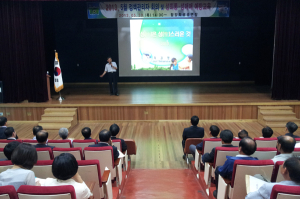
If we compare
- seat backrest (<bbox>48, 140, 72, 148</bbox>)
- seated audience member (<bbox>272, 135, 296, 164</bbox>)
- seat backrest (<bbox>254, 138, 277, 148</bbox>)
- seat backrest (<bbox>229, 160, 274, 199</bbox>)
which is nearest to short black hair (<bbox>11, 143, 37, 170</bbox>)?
seat backrest (<bbox>48, 140, 72, 148</bbox>)

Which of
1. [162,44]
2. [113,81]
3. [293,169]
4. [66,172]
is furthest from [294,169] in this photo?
[162,44]

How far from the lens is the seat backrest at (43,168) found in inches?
78.8

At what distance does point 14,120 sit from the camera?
636 cm

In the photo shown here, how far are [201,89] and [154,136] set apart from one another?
12.1ft

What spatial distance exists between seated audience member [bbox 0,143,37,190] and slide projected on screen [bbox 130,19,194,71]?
7.04 m

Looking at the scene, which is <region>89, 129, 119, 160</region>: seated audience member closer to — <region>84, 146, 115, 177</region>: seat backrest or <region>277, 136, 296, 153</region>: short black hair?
<region>84, 146, 115, 177</region>: seat backrest

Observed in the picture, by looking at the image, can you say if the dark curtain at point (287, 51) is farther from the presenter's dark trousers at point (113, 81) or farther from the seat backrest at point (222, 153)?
the seat backrest at point (222, 153)

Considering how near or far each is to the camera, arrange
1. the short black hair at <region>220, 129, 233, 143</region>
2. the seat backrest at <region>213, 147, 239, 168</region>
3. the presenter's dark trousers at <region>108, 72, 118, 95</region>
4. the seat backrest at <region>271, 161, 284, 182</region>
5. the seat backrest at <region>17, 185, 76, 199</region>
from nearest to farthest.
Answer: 1. the seat backrest at <region>17, 185, 76, 199</region>
2. the seat backrest at <region>271, 161, 284, 182</region>
3. the seat backrest at <region>213, 147, 239, 168</region>
4. the short black hair at <region>220, 129, 233, 143</region>
5. the presenter's dark trousers at <region>108, 72, 118, 95</region>

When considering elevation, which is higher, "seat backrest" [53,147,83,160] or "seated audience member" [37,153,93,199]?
"seated audience member" [37,153,93,199]

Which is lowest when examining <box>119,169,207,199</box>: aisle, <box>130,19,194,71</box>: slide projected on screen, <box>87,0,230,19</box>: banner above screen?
<box>119,169,207,199</box>: aisle

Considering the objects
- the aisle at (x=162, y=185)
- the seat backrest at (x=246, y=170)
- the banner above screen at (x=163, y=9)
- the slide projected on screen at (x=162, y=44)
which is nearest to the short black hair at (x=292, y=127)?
the aisle at (x=162, y=185)

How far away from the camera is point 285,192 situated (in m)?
1.42

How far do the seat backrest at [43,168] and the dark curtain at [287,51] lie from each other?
593 cm

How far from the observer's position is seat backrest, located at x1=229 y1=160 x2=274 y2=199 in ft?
6.29
